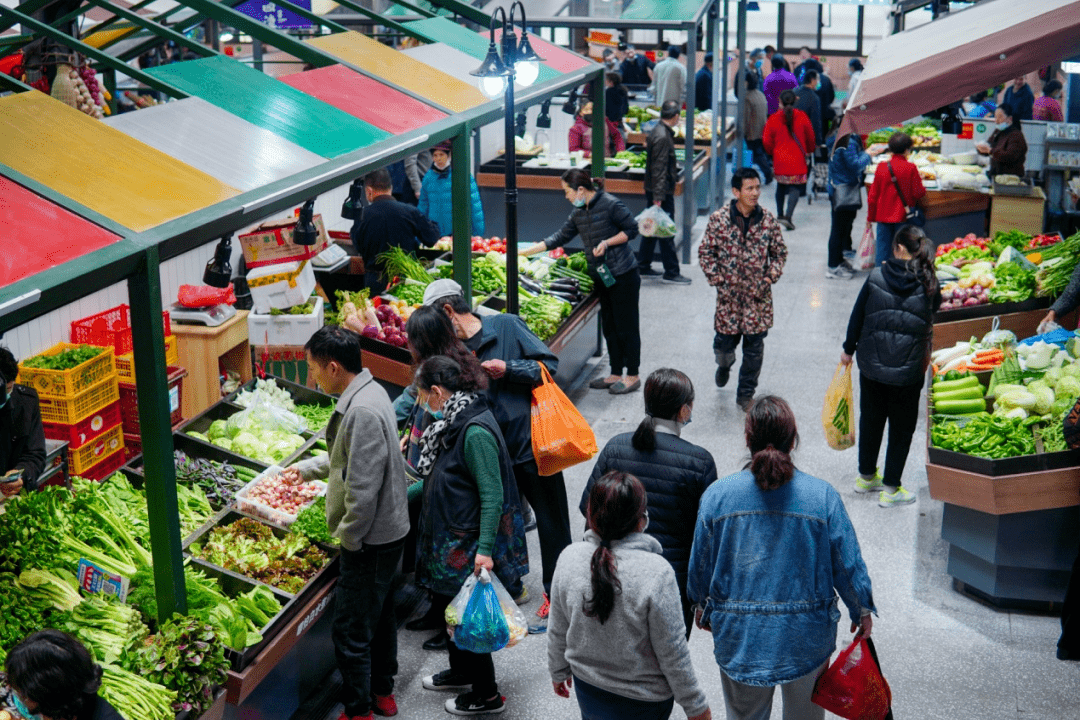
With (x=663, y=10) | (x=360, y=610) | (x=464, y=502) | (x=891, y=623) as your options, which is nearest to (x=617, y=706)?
(x=464, y=502)

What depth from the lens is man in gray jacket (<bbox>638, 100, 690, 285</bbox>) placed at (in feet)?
39.5

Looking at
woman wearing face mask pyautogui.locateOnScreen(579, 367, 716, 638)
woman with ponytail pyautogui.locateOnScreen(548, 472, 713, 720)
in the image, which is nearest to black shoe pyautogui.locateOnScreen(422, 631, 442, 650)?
woman wearing face mask pyautogui.locateOnScreen(579, 367, 716, 638)

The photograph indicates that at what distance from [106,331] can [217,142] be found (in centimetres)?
315

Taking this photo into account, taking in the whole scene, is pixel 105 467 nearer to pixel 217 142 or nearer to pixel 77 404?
pixel 77 404

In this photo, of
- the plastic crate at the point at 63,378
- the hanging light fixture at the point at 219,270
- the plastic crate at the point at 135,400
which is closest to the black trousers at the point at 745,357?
the plastic crate at the point at 135,400

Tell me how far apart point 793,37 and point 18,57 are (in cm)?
2004

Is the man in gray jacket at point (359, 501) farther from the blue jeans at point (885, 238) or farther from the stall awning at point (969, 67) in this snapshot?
the blue jeans at point (885, 238)

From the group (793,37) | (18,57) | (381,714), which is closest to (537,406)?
(381,714)

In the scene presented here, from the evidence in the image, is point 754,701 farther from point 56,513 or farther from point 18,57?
point 18,57

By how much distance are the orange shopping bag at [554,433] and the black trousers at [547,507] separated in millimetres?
112

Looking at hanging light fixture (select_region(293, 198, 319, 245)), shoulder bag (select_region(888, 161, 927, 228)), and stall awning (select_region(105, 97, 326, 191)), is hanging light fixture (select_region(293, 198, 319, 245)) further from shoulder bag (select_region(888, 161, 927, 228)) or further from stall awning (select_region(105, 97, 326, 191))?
shoulder bag (select_region(888, 161, 927, 228))

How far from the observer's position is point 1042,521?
→ 580 centimetres

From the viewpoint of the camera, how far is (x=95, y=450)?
22.8 feet

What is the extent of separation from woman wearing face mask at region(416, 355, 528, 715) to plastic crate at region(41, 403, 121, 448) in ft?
8.70
